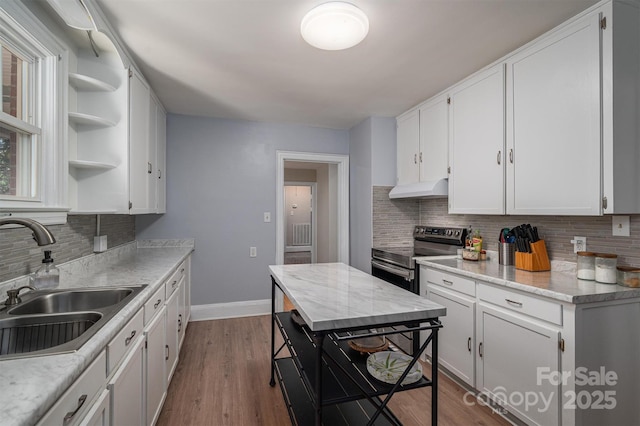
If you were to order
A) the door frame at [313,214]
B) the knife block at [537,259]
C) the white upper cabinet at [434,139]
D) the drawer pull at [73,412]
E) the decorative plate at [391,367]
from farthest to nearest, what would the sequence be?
1. the door frame at [313,214]
2. the white upper cabinet at [434,139]
3. the knife block at [537,259]
4. the decorative plate at [391,367]
5. the drawer pull at [73,412]

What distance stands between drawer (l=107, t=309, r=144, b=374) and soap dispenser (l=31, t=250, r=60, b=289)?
1.61 ft

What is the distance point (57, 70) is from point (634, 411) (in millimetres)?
3619

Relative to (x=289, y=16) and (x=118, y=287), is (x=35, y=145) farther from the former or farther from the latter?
(x=289, y=16)

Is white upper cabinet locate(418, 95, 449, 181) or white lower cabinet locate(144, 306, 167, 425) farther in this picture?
white upper cabinet locate(418, 95, 449, 181)

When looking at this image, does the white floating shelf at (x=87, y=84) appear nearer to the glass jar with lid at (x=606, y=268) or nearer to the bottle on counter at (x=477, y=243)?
the bottle on counter at (x=477, y=243)

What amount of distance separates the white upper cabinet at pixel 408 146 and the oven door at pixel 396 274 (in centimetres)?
96

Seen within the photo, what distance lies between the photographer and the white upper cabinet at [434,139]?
2820 millimetres

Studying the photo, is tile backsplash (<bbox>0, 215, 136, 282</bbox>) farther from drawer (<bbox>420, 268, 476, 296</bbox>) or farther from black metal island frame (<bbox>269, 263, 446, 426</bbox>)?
drawer (<bbox>420, 268, 476, 296</bbox>)

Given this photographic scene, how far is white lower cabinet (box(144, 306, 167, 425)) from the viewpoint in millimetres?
1611

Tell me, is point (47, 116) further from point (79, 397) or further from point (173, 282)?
point (79, 397)

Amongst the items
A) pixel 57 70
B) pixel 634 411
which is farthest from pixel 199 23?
pixel 634 411

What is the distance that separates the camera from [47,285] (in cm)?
154

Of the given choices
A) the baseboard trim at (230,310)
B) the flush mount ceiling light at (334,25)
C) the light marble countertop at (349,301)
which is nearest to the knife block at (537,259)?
the light marble countertop at (349,301)

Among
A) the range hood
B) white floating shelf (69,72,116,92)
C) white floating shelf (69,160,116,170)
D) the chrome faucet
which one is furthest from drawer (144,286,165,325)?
the range hood
